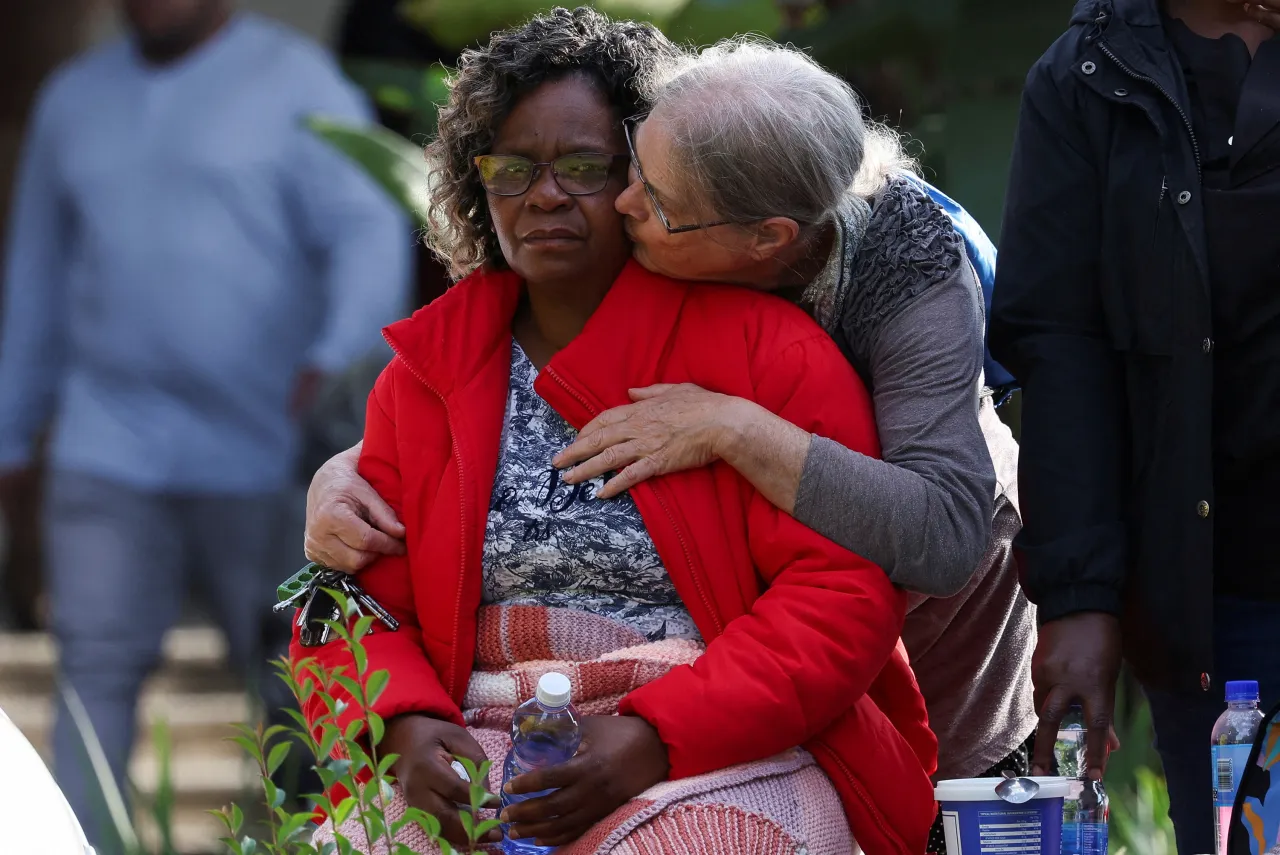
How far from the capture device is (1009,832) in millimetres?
2350

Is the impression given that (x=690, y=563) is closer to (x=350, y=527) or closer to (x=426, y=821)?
(x=350, y=527)

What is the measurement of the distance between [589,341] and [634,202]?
0.67ft

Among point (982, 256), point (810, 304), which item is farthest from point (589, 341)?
point (982, 256)

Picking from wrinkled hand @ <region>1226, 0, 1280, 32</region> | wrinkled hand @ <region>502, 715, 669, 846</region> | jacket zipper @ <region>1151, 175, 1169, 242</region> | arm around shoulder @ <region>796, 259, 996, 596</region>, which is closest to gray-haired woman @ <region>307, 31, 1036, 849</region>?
arm around shoulder @ <region>796, 259, 996, 596</region>

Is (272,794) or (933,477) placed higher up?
(933,477)

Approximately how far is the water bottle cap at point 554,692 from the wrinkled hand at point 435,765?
0.15 m

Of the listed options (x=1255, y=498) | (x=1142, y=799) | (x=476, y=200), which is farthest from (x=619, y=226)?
(x=1142, y=799)

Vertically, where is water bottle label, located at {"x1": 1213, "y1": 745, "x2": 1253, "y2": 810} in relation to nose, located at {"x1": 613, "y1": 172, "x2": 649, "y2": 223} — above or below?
below

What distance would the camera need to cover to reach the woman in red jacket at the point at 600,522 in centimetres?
240

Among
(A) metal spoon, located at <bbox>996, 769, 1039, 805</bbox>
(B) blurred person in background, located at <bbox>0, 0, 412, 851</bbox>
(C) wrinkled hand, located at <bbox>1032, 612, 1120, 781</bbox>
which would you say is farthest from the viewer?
(B) blurred person in background, located at <bbox>0, 0, 412, 851</bbox>

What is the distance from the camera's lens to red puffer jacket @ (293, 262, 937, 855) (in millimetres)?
2406

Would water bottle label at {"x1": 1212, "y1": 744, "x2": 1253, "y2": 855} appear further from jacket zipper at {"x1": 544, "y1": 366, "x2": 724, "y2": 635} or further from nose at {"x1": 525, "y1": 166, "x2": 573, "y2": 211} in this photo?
nose at {"x1": 525, "y1": 166, "x2": 573, "y2": 211}

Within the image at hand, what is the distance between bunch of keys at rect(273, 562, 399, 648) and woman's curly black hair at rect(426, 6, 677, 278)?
543mm

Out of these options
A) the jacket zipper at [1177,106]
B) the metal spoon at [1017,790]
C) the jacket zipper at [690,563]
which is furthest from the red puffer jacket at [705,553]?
the jacket zipper at [1177,106]
